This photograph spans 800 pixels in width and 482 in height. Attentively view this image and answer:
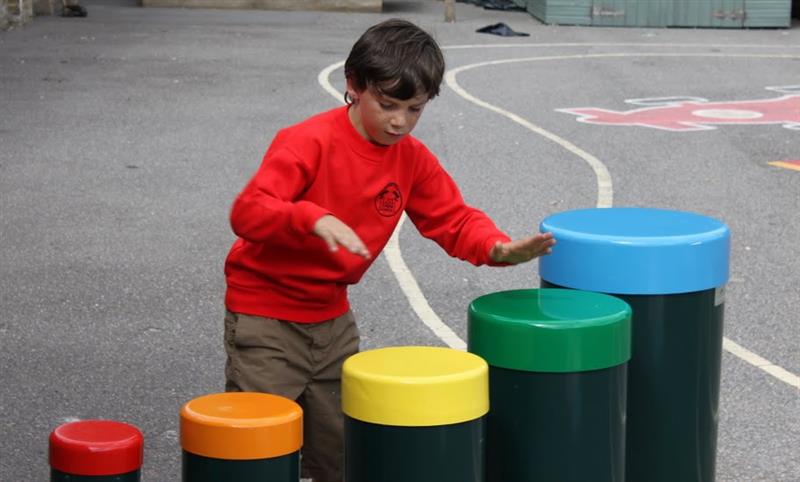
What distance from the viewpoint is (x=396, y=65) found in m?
4.04

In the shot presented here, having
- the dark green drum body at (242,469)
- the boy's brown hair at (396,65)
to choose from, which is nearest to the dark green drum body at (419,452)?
the dark green drum body at (242,469)

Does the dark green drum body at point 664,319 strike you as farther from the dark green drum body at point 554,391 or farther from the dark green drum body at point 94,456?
the dark green drum body at point 94,456

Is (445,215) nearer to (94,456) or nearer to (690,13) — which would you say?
(94,456)

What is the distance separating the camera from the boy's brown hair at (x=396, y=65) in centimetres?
404

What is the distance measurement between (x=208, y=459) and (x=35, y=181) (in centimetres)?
833

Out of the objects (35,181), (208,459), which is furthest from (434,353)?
(35,181)

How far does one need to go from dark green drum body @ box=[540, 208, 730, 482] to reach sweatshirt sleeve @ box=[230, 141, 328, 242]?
0.87 meters

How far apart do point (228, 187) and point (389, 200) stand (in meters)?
7.04

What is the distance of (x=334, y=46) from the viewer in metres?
20.9

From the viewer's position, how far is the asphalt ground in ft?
22.0

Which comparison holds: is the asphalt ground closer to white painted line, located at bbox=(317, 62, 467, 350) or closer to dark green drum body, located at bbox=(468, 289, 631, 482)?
white painted line, located at bbox=(317, 62, 467, 350)

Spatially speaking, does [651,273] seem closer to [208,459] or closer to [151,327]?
[208,459]

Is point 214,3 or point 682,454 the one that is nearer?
point 682,454

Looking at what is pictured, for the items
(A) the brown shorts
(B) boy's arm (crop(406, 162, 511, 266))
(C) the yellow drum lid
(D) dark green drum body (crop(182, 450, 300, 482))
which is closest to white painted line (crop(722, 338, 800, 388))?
(B) boy's arm (crop(406, 162, 511, 266))
